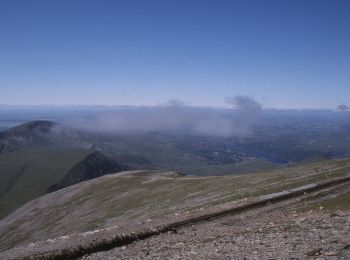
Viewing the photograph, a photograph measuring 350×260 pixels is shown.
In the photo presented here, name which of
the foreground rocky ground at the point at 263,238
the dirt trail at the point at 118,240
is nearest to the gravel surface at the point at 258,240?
the foreground rocky ground at the point at 263,238

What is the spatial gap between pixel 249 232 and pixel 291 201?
15.2 meters

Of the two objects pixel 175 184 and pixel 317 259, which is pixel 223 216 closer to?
pixel 317 259

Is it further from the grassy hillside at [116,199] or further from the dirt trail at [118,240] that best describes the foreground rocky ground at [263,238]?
the grassy hillside at [116,199]

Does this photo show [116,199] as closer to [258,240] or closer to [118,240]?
[118,240]

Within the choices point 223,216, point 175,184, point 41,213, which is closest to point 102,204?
point 175,184

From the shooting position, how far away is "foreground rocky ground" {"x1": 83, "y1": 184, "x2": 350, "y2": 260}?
24.1 metres

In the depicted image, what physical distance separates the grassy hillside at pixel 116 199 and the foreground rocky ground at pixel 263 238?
35.5 metres

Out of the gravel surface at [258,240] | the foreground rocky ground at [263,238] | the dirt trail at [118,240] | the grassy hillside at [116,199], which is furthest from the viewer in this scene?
the grassy hillside at [116,199]

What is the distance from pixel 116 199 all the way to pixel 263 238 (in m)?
89.2

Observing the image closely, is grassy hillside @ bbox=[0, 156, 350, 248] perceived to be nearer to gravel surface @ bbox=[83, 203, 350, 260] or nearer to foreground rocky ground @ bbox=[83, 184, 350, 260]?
foreground rocky ground @ bbox=[83, 184, 350, 260]

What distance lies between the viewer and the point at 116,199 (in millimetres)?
114250

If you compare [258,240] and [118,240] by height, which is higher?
[258,240]

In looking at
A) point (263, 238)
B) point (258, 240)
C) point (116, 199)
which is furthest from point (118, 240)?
point (116, 199)

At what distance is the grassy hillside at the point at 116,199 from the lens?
80.6 meters
